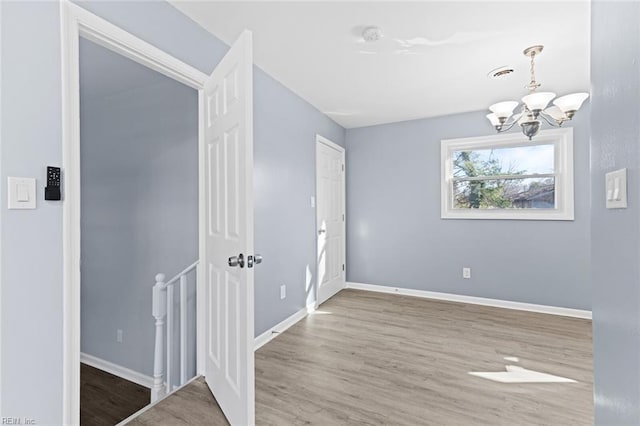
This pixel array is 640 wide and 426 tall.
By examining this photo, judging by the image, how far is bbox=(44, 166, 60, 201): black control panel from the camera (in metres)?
1.24

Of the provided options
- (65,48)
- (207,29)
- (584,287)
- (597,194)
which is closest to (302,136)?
(207,29)

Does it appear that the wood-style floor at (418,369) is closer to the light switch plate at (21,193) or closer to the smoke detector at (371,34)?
the light switch plate at (21,193)

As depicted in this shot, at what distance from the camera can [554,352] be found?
8.29 ft

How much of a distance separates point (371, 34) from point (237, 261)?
1806 mm

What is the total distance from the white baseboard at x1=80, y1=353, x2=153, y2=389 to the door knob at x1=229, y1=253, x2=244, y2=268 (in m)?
2.03

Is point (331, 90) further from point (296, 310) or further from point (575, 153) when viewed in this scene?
point (575, 153)

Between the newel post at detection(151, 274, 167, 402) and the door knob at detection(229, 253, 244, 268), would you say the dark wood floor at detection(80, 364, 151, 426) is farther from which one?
the door knob at detection(229, 253, 244, 268)

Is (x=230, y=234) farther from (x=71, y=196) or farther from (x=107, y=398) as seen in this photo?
(x=107, y=398)

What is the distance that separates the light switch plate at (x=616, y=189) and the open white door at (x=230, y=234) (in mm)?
1379

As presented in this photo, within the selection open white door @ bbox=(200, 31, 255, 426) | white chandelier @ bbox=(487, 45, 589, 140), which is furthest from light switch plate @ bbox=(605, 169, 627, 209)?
white chandelier @ bbox=(487, 45, 589, 140)

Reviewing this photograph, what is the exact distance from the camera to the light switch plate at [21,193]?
1.14 metres

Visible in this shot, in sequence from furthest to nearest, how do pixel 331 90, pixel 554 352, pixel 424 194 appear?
pixel 424 194, pixel 331 90, pixel 554 352

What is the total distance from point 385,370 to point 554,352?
1488 mm

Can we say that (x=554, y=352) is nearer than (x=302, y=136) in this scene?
Yes
